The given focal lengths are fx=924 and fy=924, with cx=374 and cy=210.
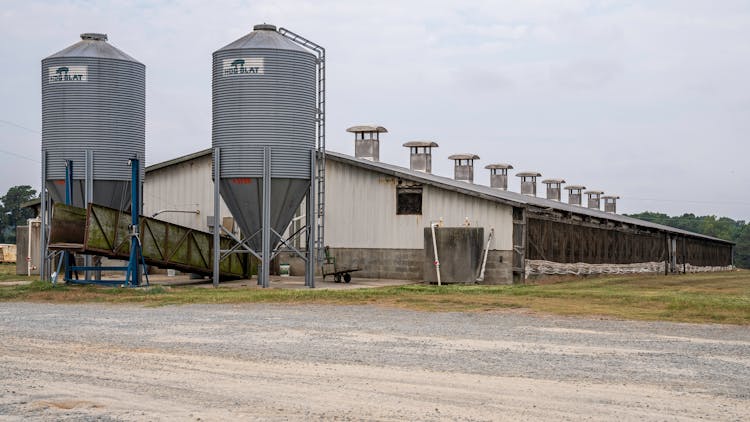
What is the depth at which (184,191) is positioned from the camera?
132ft

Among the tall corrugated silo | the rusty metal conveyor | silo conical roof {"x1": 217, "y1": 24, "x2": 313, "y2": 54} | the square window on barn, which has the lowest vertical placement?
the rusty metal conveyor

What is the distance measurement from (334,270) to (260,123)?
768 centimetres

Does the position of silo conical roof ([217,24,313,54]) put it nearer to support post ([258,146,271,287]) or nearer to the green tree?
support post ([258,146,271,287])

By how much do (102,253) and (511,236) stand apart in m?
14.7

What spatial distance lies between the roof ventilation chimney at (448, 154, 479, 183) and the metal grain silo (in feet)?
88.1

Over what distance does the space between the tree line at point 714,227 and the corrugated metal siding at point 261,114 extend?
12013 cm

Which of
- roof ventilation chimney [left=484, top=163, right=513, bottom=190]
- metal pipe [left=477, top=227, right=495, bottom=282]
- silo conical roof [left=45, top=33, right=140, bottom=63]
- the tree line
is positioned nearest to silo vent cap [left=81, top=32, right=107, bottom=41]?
silo conical roof [left=45, top=33, right=140, bottom=63]

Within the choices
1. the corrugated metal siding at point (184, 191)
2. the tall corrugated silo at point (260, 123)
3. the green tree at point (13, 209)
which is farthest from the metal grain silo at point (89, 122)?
the green tree at point (13, 209)

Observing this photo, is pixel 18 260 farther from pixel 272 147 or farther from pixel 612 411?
pixel 612 411

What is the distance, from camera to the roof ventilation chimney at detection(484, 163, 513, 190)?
6444cm

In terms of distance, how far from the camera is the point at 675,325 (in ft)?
60.6

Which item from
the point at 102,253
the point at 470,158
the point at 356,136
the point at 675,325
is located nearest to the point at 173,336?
the point at 675,325

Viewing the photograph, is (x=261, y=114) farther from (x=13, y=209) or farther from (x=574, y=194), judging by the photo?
(x=13, y=209)

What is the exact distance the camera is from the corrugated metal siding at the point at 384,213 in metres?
35.0
